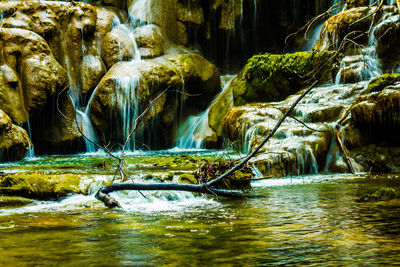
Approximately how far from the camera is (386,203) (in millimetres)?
5566

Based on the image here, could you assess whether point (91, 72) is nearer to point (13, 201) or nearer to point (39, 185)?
point (39, 185)

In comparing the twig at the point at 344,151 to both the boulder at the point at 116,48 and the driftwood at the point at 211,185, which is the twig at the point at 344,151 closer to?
the driftwood at the point at 211,185

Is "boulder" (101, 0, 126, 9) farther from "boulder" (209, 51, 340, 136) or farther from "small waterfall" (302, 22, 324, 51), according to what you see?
"small waterfall" (302, 22, 324, 51)

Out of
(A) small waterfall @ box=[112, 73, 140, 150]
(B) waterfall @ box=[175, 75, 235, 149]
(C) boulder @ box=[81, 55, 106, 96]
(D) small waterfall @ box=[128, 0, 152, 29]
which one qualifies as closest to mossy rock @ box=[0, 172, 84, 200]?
(A) small waterfall @ box=[112, 73, 140, 150]

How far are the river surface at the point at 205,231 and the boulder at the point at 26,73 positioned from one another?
31.2 ft

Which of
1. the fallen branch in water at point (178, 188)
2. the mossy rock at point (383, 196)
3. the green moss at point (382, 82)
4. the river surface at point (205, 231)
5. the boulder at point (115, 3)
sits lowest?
the river surface at point (205, 231)

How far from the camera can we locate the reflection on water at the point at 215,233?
11.0ft

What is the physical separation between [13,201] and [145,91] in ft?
35.1

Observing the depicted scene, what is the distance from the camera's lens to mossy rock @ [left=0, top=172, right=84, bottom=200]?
7.10m

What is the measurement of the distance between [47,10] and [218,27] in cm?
847

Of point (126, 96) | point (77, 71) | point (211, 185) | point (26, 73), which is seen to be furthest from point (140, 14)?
point (211, 185)

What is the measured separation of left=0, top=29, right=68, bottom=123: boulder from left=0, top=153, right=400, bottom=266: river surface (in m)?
9.51

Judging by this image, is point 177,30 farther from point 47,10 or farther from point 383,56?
point 383,56

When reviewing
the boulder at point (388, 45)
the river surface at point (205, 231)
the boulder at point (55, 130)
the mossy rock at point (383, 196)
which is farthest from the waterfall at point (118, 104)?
the mossy rock at point (383, 196)
